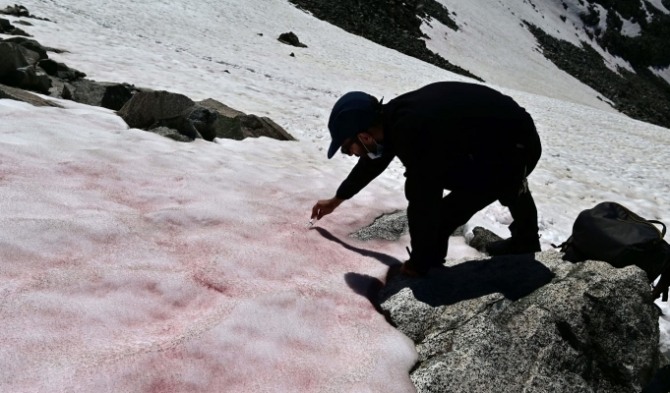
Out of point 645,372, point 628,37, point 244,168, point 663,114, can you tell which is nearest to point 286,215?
point 244,168

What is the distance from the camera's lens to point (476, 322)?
331 centimetres

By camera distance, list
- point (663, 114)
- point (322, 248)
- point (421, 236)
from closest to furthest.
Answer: point (421, 236) < point (322, 248) < point (663, 114)

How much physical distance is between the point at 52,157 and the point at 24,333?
9.54ft

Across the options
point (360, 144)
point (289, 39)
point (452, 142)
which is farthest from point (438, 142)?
point (289, 39)

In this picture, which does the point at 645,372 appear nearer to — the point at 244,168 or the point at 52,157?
the point at 244,168

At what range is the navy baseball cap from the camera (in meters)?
3.52

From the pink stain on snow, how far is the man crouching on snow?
2.88 feet

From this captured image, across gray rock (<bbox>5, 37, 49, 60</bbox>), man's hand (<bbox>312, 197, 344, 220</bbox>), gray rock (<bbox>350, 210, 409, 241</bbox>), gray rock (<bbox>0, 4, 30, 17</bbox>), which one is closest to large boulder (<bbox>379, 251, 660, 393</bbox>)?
man's hand (<bbox>312, 197, 344, 220</bbox>)

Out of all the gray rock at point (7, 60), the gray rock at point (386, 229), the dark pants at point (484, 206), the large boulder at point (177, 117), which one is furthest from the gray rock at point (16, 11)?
the dark pants at point (484, 206)

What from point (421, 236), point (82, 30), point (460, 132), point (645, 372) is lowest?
point (82, 30)

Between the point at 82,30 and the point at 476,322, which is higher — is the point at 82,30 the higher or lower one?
the lower one

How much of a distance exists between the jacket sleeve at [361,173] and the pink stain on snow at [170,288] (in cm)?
54

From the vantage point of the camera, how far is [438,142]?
341cm

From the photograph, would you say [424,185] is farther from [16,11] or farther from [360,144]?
[16,11]
